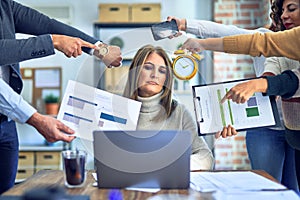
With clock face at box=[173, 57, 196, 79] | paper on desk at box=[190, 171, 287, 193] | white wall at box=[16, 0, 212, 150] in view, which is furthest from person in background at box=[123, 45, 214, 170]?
white wall at box=[16, 0, 212, 150]

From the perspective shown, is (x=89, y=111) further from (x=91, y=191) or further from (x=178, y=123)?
(x=178, y=123)

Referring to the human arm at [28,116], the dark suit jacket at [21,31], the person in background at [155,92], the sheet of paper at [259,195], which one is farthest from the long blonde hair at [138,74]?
the sheet of paper at [259,195]

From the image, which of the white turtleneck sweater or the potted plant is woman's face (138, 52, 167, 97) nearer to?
the white turtleneck sweater

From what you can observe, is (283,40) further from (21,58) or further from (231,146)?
(231,146)

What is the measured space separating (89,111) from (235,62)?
8.59ft

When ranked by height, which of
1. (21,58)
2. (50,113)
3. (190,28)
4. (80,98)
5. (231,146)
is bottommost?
(231,146)

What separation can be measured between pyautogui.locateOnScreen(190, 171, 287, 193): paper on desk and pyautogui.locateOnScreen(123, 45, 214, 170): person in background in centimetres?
36

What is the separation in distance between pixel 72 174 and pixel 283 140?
1069 mm

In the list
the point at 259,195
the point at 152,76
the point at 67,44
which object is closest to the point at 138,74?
the point at 152,76

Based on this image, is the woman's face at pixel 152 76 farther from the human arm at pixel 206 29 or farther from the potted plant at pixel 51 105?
the potted plant at pixel 51 105

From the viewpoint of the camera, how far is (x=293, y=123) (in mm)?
1561

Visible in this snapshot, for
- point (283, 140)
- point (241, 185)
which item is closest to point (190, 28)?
point (283, 140)

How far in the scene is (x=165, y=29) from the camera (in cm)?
175

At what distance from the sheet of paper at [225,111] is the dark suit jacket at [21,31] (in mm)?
542
